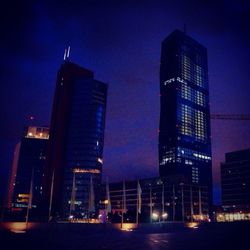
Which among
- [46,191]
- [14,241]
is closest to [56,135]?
[46,191]

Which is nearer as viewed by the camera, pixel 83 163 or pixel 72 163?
pixel 83 163

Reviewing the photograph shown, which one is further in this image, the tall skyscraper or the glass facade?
the glass facade

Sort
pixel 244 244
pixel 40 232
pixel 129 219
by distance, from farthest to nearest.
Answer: pixel 129 219
pixel 40 232
pixel 244 244

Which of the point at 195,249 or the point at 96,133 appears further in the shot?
the point at 96,133

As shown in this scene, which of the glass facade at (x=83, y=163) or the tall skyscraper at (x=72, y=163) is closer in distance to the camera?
the tall skyscraper at (x=72, y=163)

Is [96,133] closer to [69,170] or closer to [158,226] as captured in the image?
[69,170]

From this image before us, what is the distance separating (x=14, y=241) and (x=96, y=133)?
539 ft

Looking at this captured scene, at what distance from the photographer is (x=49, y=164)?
189m

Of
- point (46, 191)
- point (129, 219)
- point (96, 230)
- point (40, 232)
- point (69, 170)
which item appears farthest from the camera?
point (69, 170)

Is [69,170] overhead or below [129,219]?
overhead

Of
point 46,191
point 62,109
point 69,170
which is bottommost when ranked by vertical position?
point 46,191

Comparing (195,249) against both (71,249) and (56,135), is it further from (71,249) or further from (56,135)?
(56,135)

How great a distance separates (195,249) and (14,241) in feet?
62.6

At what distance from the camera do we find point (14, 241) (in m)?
34.2
